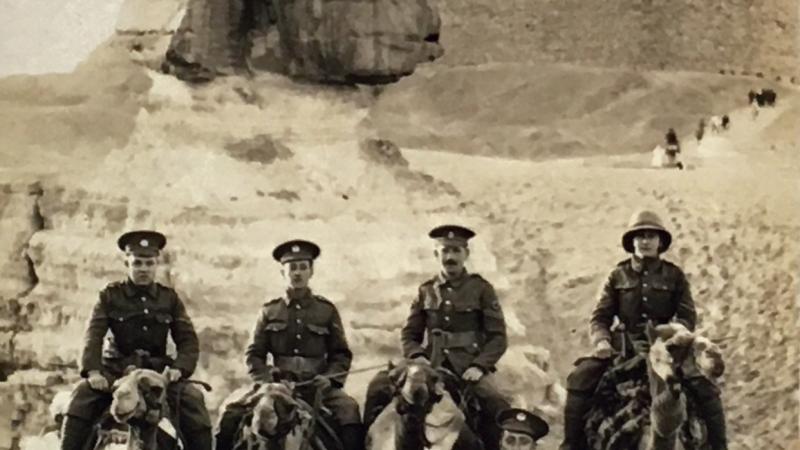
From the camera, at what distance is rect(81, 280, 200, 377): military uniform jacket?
5707mm

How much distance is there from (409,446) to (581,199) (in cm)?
233

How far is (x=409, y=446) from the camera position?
5254 mm

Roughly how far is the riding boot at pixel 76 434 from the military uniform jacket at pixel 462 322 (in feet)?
4.30

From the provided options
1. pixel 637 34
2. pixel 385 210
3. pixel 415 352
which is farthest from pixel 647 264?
pixel 637 34

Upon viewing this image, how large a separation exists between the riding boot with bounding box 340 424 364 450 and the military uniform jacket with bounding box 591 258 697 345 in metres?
1.02

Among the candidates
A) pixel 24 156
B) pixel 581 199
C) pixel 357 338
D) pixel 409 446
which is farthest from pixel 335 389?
pixel 24 156

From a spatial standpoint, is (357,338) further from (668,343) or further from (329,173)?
(668,343)

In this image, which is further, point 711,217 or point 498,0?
A: point 498,0

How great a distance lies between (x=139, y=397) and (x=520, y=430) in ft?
4.72

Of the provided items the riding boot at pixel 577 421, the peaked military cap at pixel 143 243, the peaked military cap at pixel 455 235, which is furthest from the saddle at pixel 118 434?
the riding boot at pixel 577 421

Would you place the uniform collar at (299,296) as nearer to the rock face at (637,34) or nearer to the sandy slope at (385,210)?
the sandy slope at (385,210)

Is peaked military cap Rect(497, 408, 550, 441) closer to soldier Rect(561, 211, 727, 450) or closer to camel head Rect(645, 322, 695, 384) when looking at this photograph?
soldier Rect(561, 211, 727, 450)

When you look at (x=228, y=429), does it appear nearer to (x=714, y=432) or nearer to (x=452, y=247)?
(x=452, y=247)

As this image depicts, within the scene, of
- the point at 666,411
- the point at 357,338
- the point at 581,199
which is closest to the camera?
the point at 666,411
